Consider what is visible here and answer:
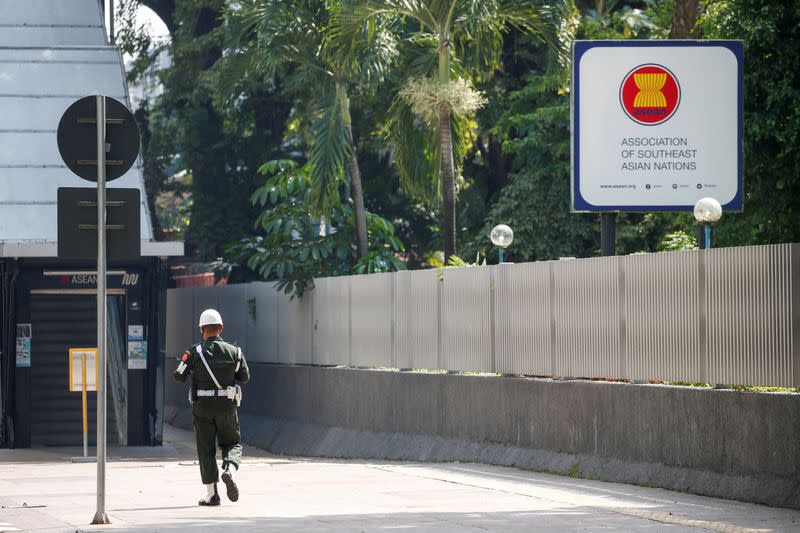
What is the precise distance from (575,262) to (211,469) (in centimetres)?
543

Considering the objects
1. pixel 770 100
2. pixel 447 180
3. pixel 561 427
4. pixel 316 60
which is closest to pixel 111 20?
pixel 316 60

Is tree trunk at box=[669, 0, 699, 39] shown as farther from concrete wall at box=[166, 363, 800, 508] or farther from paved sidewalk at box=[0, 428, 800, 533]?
paved sidewalk at box=[0, 428, 800, 533]

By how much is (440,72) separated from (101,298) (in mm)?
13959

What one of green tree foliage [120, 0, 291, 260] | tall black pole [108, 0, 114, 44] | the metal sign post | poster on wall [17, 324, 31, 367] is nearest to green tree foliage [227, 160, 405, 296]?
poster on wall [17, 324, 31, 367]

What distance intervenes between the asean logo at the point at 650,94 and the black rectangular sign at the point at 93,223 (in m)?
8.41

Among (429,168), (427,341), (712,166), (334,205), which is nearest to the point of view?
(712,166)

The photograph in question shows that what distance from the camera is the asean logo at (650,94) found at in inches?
758

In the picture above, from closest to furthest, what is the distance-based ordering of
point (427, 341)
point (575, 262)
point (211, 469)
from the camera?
point (211, 469)
point (575, 262)
point (427, 341)

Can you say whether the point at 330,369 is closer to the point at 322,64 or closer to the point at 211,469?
the point at 322,64

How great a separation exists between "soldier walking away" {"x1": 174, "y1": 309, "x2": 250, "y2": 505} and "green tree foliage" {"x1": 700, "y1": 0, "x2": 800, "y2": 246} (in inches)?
496

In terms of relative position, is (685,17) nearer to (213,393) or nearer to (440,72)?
(440,72)

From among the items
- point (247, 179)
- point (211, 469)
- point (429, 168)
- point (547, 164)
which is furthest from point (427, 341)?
point (247, 179)

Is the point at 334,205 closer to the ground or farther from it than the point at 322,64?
closer to the ground

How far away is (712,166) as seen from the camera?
19625 mm
